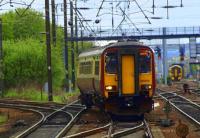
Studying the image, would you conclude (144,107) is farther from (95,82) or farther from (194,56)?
(194,56)

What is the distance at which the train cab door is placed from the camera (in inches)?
929

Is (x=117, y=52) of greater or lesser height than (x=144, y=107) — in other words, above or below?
above

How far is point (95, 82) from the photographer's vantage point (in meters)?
26.0

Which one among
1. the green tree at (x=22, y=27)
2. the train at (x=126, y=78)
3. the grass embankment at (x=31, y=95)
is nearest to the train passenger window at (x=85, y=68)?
the train at (x=126, y=78)

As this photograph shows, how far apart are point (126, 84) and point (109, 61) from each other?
117 cm

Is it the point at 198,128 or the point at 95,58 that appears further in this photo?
the point at 95,58

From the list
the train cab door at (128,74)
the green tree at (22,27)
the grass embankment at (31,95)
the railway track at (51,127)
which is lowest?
the railway track at (51,127)

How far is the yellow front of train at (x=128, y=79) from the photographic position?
23.6 metres

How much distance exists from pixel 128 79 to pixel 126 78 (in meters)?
0.09

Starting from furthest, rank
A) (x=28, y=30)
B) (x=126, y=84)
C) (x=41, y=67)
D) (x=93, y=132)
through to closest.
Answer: (x=28, y=30) → (x=41, y=67) → (x=126, y=84) → (x=93, y=132)

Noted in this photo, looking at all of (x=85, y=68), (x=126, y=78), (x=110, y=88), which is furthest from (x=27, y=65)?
(x=126, y=78)

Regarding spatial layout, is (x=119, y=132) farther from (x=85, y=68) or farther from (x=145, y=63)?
(x=85, y=68)

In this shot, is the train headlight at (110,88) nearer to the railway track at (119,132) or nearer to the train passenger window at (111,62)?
the train passenger window at (111,62)

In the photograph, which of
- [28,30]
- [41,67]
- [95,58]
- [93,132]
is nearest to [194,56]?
[28,30]
